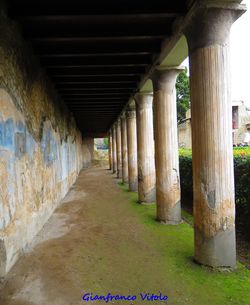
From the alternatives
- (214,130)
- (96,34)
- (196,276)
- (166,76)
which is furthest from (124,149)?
(196,276)

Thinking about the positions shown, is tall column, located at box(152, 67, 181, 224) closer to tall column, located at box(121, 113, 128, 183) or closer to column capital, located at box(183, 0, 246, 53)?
column capital, located at box(183, 0, 246, 53)

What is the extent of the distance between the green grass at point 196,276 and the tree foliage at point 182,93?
21.0m

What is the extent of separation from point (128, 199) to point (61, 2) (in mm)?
6672

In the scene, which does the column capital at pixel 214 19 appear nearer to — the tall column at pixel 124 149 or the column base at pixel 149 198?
the column base at pixel 149 198

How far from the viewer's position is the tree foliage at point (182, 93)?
24319mm

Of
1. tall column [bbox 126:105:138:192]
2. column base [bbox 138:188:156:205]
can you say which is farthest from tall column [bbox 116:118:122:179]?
column base [bbox 138:188:156:205]

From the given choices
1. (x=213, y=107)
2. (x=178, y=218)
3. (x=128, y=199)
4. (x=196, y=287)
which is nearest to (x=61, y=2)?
(x=213, y=107)

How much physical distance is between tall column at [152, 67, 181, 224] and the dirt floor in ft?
1.49

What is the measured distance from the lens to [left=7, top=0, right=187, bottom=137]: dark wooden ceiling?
4027 mm

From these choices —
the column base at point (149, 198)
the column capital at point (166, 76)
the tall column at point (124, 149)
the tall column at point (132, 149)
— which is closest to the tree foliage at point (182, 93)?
the tall column at point (124, 149)

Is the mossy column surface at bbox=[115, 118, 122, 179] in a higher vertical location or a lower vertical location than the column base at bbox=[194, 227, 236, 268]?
higher

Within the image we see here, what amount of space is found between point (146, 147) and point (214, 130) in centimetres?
485

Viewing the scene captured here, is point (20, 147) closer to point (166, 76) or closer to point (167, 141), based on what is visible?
point (167, 141)

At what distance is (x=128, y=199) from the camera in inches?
363
